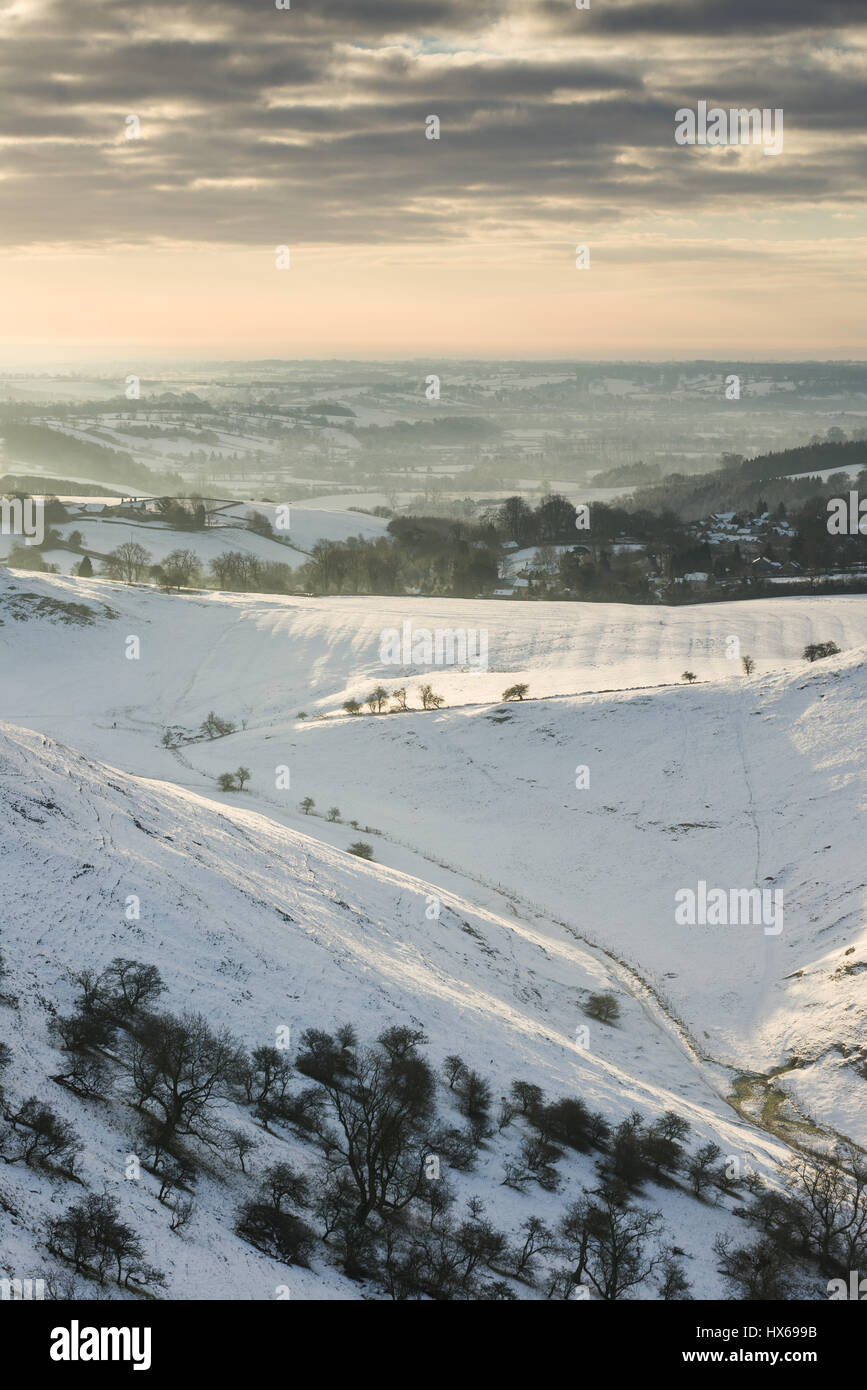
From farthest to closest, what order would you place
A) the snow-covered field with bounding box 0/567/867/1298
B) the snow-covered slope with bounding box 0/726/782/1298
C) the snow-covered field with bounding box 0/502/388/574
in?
the snow-covered field with bounding box 0/502/388/574 → the snow-covered field with bounding box 0/567/867/1298 → the snow-covered slope with bounding box 0/726/782/1298

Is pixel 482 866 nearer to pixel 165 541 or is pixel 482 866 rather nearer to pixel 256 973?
pixel 256 973

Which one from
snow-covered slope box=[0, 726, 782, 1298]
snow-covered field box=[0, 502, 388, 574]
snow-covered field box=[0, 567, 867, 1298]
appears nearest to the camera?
snow-covered slope box=[0, 726, 782, 1298]

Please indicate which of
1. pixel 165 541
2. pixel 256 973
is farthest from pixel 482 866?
pixel 165 541

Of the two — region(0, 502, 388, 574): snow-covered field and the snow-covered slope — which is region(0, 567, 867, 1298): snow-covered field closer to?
the snow-covered slope

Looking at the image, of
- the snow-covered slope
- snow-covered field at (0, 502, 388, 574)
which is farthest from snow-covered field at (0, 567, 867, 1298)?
snow-covered field at (0, 502, 388, 574)

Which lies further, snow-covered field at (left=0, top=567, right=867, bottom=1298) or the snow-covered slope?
snow-covered field at (left=0, top=567, right=867, bottom=1298)

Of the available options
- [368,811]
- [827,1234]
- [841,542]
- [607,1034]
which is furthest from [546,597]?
[827,1234]

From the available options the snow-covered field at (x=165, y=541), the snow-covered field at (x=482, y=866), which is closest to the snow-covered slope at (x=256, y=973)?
the snow-covered field at (x=482, y=866)

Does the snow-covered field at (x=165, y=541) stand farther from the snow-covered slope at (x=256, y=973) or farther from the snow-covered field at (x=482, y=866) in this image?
the snow-covered slope at (x=256, y=973)
